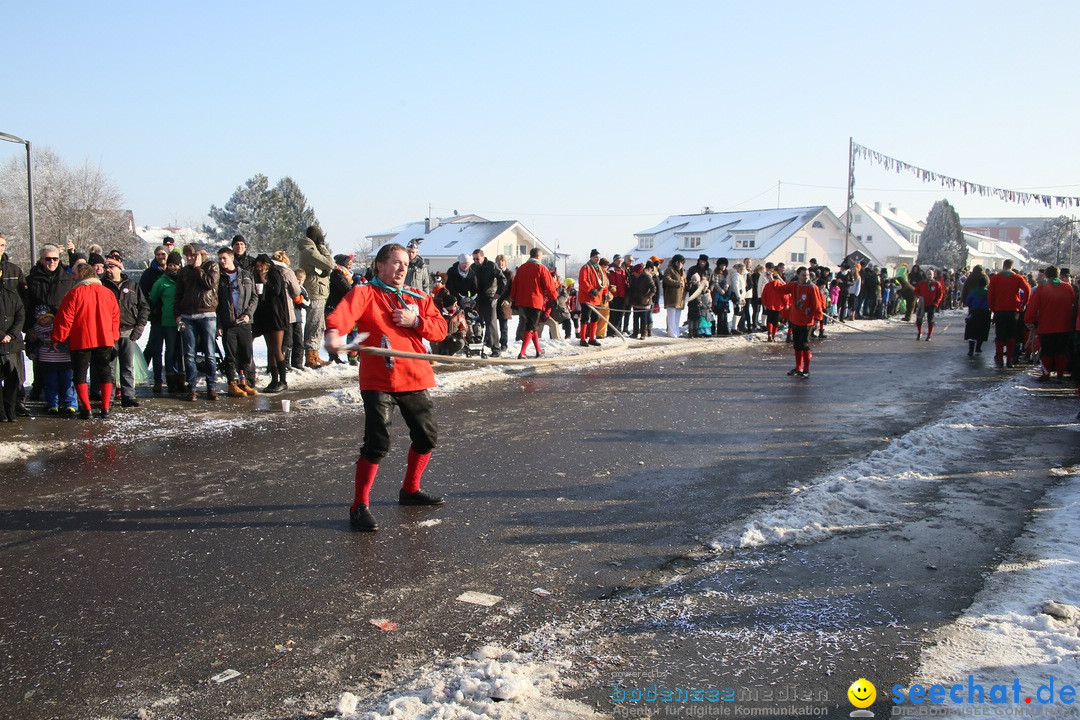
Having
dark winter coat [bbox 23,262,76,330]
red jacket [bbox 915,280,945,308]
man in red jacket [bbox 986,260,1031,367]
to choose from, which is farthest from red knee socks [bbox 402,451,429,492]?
red jacket [bbox 915,280,945,308]

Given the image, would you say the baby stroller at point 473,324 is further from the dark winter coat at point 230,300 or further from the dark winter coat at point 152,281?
the dark winter coat at point 152,281

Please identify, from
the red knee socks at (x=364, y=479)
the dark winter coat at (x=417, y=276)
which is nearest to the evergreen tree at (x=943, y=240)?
the dark winter coat at (x=417, y=276)

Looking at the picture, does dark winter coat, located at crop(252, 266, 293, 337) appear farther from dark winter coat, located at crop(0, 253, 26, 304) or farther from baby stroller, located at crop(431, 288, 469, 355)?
dark winter coat, located at crop(0, 253, 26, 304)

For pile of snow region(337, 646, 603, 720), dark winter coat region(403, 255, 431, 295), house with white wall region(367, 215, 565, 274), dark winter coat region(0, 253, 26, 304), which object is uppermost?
house with white wall region(367, 215, 565, 274)

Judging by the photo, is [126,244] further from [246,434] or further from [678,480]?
[678,480]

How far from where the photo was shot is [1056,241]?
75.6 meters

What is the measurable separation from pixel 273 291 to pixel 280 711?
836 centimetres

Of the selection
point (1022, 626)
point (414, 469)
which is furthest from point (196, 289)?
point (1022, 626)

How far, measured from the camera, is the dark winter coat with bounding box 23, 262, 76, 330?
891 centimetres

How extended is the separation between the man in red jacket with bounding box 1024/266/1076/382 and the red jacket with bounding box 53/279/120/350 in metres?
13.7

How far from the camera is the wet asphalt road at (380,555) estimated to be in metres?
3.57

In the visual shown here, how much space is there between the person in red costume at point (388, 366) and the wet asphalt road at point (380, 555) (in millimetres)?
356

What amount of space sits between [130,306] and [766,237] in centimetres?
5957

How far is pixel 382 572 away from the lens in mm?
4688
